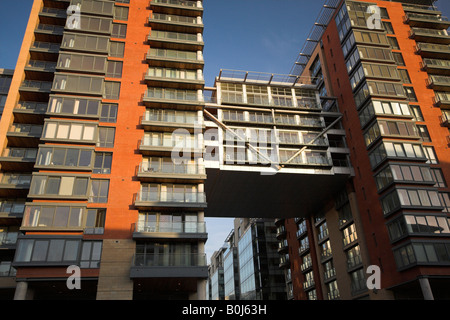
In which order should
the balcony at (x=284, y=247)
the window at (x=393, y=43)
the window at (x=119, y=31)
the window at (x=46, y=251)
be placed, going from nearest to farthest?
the window at (x=46, y=251), the window at (x=119, y=31), the window at (x=393, y=43), the balcony at (x=284, y=247)

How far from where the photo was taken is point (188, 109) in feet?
142

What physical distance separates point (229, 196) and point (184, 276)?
18.5 m

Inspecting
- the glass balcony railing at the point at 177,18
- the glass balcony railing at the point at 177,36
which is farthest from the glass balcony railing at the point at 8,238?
the glass balcony railing at the point at 177,18

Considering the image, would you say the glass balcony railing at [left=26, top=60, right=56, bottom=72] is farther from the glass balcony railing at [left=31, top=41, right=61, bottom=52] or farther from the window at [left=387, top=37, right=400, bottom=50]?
the window at [left=387, top=37, right=400, bottom=50]

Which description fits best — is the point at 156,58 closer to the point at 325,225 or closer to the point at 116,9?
the point at 116,9

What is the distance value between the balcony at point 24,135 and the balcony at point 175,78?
13.2m

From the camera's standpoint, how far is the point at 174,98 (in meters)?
43.6

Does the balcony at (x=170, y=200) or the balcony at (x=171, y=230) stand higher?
the balcony at (x=170, y=200)

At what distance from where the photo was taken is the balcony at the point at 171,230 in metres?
35.2

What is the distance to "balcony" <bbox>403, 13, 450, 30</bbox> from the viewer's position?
177 ft

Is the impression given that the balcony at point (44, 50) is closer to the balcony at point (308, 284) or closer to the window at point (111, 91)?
the window at point (111, 91)

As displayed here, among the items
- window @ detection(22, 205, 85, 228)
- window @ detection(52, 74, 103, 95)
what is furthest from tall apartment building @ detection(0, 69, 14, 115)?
window @ detection(22, 205, 85, 228)
